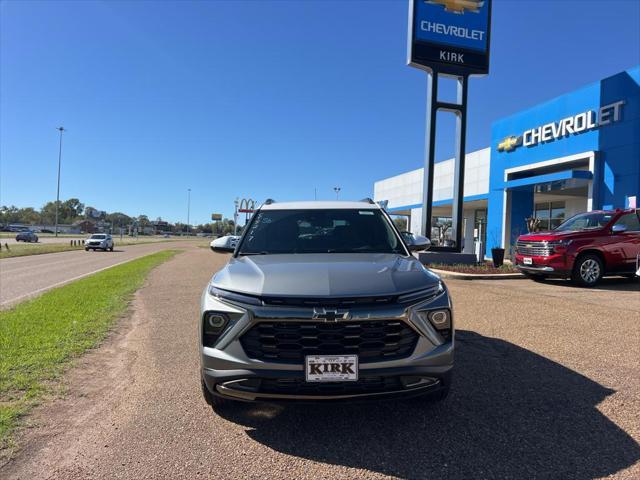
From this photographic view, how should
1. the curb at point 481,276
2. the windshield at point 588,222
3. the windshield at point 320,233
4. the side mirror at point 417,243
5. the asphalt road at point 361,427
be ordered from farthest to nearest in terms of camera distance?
1. the curb at point 481,276
2. the windshield at point 588,222
3. the side mirror at point 417,243
4. the windshield at point 320,233
5. the asphalt road at point 361,427

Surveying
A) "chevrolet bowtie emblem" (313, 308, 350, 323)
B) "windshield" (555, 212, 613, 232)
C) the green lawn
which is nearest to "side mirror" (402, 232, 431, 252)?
"chevrolet bowtie emblem" (313, 308, 350, 323)

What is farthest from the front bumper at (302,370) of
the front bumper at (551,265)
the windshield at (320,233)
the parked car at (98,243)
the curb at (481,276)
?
the parked car at (98,243)

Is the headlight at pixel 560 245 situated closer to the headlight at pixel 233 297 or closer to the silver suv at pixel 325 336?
the silver suv at pixel 325 336

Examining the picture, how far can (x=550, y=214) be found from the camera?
28.2 meters

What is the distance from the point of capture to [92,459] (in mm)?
3051

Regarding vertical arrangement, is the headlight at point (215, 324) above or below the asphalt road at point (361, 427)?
above

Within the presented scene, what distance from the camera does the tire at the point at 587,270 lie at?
1156 cm

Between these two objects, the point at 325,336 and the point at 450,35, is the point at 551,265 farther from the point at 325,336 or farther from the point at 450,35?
the point at 325,336

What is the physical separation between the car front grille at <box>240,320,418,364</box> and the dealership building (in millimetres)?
11208

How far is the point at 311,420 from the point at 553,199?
27.5m

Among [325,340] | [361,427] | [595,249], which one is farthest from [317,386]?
[595,249]

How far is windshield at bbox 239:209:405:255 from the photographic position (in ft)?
14.8

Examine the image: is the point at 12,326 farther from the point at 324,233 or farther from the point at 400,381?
the point at 400,381

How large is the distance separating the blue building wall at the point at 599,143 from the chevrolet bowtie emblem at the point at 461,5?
5.65 meters
